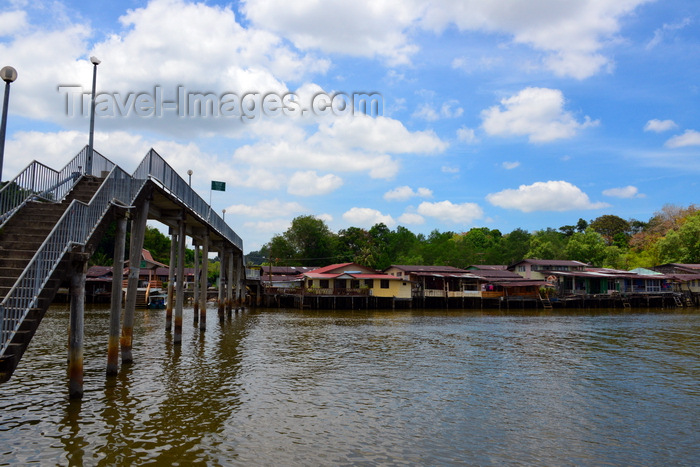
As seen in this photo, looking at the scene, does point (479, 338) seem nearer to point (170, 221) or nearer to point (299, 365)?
point (299, 365)

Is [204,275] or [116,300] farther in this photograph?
[204,275]

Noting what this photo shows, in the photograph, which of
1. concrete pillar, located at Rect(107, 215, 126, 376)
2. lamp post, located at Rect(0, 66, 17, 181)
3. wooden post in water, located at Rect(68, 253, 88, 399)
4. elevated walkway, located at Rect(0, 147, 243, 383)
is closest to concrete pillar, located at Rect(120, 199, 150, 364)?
elevated walkway, located at Rect(0, 147, 243, 383)

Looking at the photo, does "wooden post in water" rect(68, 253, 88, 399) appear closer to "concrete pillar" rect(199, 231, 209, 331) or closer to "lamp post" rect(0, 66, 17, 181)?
"lamp post" rect(0, 66, 17, 181)

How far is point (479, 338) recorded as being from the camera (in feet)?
97.3

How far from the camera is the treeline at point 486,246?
289ft

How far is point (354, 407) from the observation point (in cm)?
1305

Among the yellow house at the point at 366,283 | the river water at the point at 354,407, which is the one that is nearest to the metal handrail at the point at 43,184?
the river water at the point at 354,407

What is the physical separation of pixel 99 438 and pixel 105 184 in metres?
6.68

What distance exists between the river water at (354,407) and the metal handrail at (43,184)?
5162mm

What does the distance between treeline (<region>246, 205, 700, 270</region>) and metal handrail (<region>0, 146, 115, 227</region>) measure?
235ft

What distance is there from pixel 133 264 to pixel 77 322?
543 cm

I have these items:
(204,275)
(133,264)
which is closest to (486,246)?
(204,275)

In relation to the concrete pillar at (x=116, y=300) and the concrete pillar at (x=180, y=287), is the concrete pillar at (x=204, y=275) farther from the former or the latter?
the concrete pillar at (x=116, y=300)

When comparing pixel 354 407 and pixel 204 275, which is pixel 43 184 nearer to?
pixel 354 407
